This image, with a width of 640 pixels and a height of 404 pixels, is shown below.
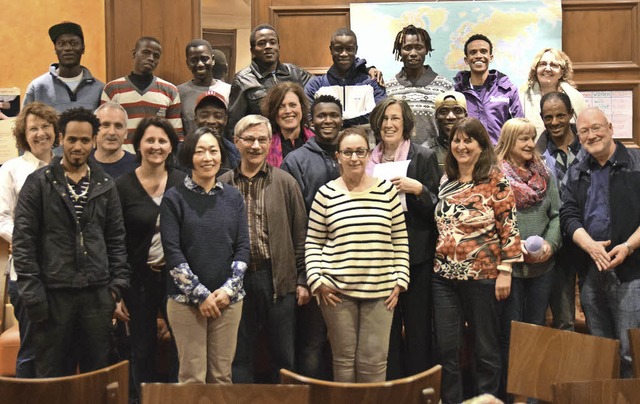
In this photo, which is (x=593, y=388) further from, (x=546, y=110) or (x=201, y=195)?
(x=546, y=110)

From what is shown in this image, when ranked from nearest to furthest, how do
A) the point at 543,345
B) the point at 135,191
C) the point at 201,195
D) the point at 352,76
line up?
1. the point at 543,345
2. the point at 201,195
3. the point at 135,191
4. the point at 352,76

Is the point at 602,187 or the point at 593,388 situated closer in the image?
the point at 593,388

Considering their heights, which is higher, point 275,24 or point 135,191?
point 275,24

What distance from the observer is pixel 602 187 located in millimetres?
4305

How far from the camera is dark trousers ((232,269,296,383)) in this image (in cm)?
410

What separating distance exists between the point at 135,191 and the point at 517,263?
6.52 feet

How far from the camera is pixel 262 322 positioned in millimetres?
4164

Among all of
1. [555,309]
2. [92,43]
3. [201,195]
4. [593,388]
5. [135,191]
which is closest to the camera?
[593,388]

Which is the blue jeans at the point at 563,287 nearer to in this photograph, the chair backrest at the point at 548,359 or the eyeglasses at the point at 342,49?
the chair backrest at the point at 548,359

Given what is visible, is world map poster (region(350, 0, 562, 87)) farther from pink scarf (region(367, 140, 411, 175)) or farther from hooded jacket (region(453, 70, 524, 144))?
pink scarf (region(367, 140, 411, 175))

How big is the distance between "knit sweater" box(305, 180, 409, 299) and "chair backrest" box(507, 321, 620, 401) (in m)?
0.94

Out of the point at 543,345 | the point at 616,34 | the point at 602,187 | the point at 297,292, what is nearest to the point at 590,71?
the point at 616,34

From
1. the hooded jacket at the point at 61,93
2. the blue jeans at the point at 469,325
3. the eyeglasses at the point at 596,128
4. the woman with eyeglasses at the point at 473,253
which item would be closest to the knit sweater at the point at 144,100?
the hooded jacket at the point at 61,93

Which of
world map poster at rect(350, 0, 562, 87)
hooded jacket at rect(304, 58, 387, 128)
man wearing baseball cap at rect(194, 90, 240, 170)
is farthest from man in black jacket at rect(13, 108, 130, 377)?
world map poster at rect(350, 0, 562, 87)
